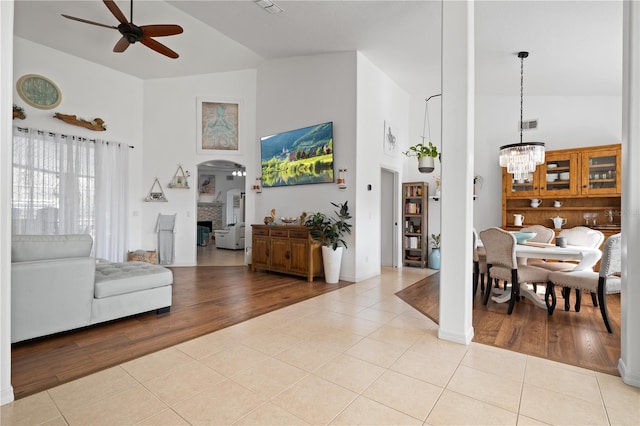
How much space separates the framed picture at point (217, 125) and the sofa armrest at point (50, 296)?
425 centimetres

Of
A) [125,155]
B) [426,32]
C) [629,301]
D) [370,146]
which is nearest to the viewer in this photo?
[629,301]

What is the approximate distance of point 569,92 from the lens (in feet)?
18.5

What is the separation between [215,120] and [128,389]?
5732 millimetres

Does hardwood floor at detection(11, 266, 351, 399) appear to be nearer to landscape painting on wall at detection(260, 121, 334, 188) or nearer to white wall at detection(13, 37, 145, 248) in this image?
landscape painting on wall at detection(260, 121, 334, 188)

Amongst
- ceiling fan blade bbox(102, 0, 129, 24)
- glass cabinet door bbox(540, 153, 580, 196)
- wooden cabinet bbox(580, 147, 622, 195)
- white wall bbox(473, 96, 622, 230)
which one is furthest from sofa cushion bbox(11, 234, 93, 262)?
wooden cabinet bbox(580, 147, 622, 195)

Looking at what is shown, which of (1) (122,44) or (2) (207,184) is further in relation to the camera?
(2) (207,184)

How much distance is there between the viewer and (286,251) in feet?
17.7

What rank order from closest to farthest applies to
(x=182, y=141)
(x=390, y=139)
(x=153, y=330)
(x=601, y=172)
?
(x=153, y=330) < (x=601, y=172) < (x=390, y=139) < (x=182, y=141)

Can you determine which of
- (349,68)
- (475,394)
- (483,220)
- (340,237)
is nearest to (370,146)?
(349,68)

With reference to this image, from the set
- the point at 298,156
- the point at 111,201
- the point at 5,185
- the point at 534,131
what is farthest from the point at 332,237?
the point at 534,131

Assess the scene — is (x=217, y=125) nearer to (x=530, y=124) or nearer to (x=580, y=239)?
(x=530, y=124)

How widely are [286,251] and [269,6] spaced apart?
11.7ft

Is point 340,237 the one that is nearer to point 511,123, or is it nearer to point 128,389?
point 128,389

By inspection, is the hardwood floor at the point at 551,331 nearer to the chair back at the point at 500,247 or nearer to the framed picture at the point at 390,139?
the chair back at the point at 500,247
